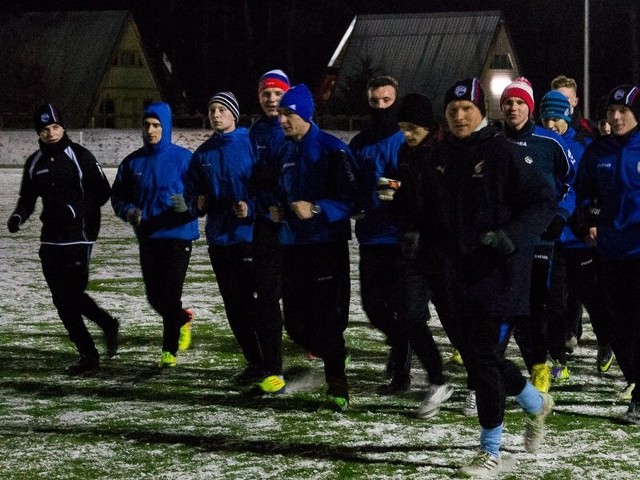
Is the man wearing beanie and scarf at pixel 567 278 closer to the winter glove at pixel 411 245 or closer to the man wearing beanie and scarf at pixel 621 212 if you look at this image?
the man wearing beanie and scarf at pixel 621 212

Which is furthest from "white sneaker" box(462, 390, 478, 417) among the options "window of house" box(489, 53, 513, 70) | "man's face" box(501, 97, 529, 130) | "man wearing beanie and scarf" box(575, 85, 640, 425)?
"window of house" box(489, 53, 513, 70)

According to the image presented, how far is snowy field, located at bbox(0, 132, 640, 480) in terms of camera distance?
20.7ft

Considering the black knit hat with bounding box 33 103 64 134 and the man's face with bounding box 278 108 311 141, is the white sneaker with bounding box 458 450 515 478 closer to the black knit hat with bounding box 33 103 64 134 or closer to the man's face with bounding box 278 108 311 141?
the man's face with bounding box 278 108 311 141

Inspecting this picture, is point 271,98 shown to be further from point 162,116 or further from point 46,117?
point 46,117

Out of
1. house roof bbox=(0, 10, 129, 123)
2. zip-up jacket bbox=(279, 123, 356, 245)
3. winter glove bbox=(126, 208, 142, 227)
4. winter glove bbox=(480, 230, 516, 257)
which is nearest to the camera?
winter glove bbox=(480, 230, 516, 257)

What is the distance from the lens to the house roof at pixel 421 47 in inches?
2606

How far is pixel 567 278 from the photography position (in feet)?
30.0

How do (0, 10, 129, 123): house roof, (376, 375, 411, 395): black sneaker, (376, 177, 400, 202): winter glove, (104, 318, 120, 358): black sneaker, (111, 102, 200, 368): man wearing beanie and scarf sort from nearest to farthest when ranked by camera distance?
1. (376, 177, 400, 202): winter glove
2. (376, 375, 411, 395): black sneaker
3. (111, 102, 200, 368): man wearing beanie and scarf
4. (104, 318, 120, 358): black sneaker
5. (0, 10, 129, 123): house roof

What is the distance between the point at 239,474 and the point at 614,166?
9.35 ft

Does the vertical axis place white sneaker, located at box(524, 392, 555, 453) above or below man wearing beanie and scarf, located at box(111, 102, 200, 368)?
below

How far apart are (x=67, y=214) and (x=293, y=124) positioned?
206cm

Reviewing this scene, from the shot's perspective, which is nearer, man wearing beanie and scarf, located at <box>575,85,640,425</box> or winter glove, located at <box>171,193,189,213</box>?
man wearing beanie and scarf, located at <box>575,85,640,425</box>

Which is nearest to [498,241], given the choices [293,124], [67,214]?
[293,124]

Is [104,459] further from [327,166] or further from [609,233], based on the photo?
[609,233]
